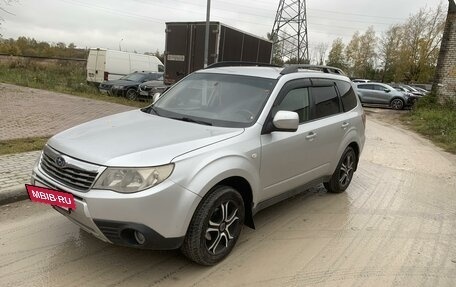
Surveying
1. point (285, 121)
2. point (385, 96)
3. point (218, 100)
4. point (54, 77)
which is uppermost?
point (218, 100)

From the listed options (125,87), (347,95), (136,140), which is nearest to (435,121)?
(347,95)

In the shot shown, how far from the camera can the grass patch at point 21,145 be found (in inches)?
270

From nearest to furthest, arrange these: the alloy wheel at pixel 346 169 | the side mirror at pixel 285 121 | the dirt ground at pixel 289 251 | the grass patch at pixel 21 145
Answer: the dirt ground at pixel 289 251, the side mirror at pixel 285 121, the alloy wheel at pixel 346 169, the grass patch at pixel 21 145

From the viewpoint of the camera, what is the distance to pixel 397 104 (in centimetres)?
2408

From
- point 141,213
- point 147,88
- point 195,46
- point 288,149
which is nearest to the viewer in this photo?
point 141,213

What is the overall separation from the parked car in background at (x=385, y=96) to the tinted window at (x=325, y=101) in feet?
65.3

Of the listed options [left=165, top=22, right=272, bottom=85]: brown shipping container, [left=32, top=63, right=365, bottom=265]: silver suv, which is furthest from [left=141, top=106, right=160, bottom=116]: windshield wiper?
[left=165, top=22, right=272, bottom=85]: brown shipping container

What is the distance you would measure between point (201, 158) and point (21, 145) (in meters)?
5.17

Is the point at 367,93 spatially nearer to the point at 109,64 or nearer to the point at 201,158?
the point at 109,64

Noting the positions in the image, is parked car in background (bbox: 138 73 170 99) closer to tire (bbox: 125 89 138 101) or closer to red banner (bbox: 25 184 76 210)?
tire (bbox: 125 89 138 101)

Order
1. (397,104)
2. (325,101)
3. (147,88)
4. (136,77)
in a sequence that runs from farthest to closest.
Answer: (397,104) → (136,77) → (147,88) → (325,101)

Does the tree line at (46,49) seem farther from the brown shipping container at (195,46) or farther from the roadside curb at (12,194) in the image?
the roadside curb at (12,194)

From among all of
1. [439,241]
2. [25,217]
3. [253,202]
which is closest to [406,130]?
[439,241]

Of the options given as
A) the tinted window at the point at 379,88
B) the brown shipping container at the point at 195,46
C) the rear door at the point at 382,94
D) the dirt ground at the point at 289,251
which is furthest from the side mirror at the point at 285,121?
the tinted window at the point at 379,88
